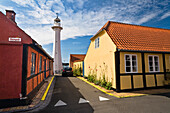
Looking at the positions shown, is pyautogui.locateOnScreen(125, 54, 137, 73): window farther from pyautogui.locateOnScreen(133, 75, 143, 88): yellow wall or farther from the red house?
the red house

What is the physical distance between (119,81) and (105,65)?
6.58ft

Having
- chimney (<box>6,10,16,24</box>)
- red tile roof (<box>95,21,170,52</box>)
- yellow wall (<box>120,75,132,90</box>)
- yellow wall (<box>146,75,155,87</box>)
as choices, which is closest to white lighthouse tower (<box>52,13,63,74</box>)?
red tile roof (<box>95,21,170,52</box>)

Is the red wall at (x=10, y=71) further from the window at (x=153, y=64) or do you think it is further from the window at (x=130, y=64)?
the window at (x=153, y=64)

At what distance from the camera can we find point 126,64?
295 inches

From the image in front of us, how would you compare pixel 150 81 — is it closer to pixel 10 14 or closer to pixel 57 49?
pixel 10 14

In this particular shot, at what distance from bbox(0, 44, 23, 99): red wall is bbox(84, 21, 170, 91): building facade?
5743 mm

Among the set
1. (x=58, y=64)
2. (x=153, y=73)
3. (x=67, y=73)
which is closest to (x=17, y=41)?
(x=153, y=73)

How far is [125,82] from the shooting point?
7.12 m

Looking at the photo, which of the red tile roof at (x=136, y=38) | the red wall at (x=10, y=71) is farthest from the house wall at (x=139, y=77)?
the red wall at (x=10, y=71)

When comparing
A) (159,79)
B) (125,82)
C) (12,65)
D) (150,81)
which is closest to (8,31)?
(12,65)

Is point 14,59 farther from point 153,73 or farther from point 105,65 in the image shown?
point 153,73

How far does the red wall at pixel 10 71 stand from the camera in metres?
4.56

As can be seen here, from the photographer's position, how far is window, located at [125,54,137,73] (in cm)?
742

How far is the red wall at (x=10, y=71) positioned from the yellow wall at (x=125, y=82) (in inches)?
238
